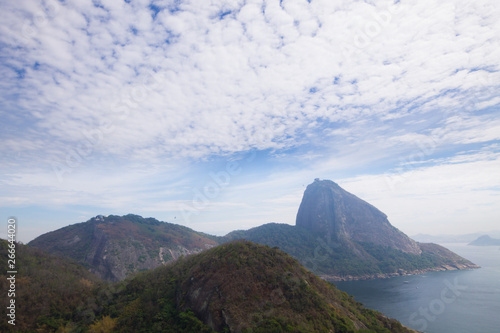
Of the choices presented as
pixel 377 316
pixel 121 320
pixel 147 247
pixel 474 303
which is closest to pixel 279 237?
pixel 147 247

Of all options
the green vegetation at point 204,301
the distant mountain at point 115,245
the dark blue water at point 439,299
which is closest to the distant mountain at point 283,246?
the distant mountain at point 115,245

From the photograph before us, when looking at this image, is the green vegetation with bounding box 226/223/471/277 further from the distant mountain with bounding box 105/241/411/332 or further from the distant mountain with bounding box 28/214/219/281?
the distant mountain with bounding box 105/241/411/332

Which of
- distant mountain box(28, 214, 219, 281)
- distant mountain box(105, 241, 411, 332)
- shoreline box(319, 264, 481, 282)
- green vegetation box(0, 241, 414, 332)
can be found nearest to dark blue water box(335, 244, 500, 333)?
shoreline box(319, 264, 481, 282)

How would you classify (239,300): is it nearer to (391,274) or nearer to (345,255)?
(391,274)

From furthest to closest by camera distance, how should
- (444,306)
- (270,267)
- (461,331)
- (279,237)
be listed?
(279,237), (444,306), (461,331), (270,267)

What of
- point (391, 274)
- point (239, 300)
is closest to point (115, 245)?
point (239, 300)

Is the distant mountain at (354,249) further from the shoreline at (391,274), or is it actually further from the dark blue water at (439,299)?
the dark blue water at (439,299)

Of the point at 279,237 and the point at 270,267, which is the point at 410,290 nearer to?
the point at 279,237
